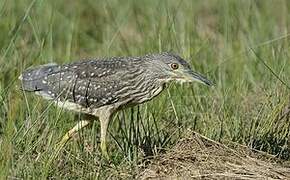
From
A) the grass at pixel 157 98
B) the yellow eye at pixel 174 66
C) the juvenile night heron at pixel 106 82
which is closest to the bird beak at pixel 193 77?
the juvenile night heron at pixel 106 82

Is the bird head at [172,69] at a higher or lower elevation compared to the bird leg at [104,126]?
higher

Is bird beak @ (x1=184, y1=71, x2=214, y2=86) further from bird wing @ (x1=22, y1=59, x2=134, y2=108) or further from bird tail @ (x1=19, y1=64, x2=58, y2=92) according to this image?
bird tail @ (x1=19, y1=64, x2=58, y2=92)

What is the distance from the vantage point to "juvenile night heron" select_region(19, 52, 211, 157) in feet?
22.5

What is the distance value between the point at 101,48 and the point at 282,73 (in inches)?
112

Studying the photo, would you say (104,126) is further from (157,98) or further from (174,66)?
(157,98)

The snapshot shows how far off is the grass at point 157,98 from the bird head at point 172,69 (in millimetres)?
383

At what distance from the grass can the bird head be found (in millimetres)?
383

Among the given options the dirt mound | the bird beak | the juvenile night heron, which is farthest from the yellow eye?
the dirt mound

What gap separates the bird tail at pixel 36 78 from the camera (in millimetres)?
7156

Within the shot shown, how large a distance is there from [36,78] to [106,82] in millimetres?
600

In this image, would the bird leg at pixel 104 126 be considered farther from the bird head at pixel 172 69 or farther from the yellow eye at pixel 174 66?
the yellow eye at pixel 174 66

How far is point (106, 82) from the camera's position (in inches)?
276

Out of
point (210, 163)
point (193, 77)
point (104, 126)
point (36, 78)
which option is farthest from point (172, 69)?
point (36, 78)

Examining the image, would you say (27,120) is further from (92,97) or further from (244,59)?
(244,59)
